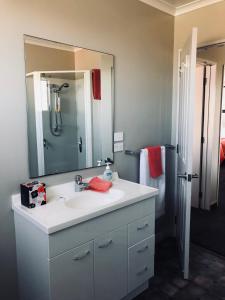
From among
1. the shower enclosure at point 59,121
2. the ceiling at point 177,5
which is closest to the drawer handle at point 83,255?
the shower enclosure at point 59,121

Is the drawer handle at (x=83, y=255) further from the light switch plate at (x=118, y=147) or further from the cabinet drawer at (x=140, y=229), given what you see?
the light switch plate at (x=118, y=147)

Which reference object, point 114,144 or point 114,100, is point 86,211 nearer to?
point 114,144

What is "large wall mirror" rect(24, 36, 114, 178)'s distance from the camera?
1.69 metres

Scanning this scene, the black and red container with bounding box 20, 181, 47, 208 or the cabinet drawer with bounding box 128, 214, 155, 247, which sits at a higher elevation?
the black and red container with bounding box 20, 181, 47, 208

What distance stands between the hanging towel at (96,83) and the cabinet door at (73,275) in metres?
1.16

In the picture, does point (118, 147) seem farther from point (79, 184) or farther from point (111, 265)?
point (111, 265)

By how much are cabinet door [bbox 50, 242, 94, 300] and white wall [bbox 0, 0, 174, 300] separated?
47 cm

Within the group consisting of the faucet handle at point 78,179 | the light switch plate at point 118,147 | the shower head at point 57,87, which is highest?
the shower head at point 57,87

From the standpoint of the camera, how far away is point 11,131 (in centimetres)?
158

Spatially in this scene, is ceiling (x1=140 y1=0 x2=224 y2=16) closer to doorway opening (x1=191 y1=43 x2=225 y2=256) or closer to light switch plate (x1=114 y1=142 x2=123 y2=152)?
doorway opening (x1=191 y1=43 x2=225 y2=256)

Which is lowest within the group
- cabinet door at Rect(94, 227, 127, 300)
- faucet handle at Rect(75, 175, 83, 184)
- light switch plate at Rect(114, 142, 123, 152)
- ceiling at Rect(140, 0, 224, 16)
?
cabinet door at Rect(94, 227, 127, 300)

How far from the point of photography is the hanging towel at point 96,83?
2.02 m

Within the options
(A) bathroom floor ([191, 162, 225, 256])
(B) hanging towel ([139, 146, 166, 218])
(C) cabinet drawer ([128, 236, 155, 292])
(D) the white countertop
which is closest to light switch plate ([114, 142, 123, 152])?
(B) hanging towel ([139, 146, 166, 218])

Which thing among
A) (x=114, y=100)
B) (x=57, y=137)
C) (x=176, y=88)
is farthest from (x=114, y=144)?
(x=176, y=88)
